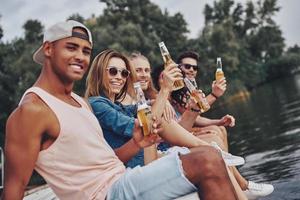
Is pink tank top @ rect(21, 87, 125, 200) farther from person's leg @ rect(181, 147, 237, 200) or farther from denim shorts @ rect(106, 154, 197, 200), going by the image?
person's leg @ rect(181, 147, 237, 200)

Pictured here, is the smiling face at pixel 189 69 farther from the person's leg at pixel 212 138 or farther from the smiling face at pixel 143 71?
the person's leg at pixel 212 138

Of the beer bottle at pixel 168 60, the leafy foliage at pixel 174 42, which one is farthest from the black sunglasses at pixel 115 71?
the leafy foliage at pixel 174 42

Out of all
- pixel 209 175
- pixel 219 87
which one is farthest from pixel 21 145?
pixel 219 87

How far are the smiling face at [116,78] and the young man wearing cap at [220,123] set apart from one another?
94cm

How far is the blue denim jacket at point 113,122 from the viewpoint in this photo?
10.8ft

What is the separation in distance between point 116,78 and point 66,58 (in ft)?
4.05

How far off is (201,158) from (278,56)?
229 ft

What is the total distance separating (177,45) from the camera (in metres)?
47.9

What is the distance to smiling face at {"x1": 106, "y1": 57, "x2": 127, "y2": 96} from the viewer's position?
383cm

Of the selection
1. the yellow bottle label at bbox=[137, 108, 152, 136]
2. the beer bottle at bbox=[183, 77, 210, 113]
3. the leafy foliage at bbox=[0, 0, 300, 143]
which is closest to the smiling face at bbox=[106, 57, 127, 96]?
the beer bottle at bbox=[183, 77, 210, 113]

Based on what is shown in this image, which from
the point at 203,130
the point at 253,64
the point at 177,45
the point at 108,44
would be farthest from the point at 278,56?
the point at 203,130

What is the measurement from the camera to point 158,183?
2.31 meters

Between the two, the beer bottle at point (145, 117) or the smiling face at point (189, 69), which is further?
the smiling face at point (189, 69)

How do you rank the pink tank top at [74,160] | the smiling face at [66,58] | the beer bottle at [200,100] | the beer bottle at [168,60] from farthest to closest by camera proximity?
the beer bottle at [200,100] < the beer bottle at [168,60] < the smiling face at [66,58] < the pink tank top at [74,160]
